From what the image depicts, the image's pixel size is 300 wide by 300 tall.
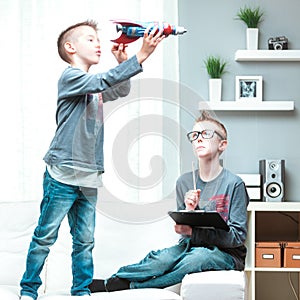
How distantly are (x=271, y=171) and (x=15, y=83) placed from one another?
148 cm

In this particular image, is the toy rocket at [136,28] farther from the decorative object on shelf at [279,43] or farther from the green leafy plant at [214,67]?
the decorative object on shelf at [279,43]

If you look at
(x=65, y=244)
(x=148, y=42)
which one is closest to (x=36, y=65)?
(x=65, y=244)

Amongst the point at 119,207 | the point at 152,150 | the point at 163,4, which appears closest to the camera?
the point at 119,207

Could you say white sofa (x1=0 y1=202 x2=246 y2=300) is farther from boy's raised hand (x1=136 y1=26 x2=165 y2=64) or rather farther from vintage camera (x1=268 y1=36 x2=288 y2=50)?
vintage camera (x1=268 y1=36 x2=288 y2=50)

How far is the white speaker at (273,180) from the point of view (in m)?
4.01

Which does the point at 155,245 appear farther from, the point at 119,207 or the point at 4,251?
the point at 4,251

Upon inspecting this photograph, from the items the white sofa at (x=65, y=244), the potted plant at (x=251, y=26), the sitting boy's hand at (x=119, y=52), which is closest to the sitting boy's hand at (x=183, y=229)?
the white sofa at (x=65, y=244)

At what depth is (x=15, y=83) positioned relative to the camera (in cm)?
416

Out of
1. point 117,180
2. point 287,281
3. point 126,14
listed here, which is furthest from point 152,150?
point 287,281

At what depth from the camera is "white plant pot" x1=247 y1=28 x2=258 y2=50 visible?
4.14m

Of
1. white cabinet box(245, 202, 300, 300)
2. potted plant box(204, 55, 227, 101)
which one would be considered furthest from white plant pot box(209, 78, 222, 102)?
white cabinet box(245, 202, 300, 300)

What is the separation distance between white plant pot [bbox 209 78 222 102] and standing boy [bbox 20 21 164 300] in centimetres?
119

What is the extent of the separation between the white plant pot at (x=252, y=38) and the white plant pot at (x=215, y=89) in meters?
0.25

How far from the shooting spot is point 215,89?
13.6 feet
